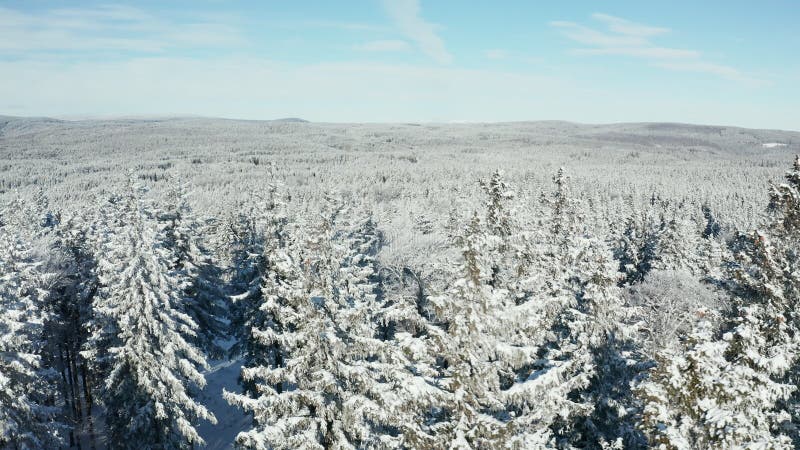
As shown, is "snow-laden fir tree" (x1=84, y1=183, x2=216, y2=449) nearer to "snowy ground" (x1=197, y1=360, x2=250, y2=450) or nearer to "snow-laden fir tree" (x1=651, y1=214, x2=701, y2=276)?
"snowy ground" (x1=197, y1=360, x2=250, y2=450)

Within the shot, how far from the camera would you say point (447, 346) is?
10867mm

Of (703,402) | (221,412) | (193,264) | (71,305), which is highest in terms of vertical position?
(703,402)

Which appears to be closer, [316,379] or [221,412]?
[316,379]

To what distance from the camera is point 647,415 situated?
1041 cm

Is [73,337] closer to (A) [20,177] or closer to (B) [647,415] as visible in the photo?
(B) [647,415]

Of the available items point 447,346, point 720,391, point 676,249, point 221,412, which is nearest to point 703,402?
point 720,391

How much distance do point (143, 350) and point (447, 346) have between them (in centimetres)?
1612

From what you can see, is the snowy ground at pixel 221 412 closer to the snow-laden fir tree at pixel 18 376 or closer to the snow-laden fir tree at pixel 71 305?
the snow-laden fir tree at pixel 71 305

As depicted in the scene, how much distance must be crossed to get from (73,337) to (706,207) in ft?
448

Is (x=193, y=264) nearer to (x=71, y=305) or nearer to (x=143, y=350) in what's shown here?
(x=71, y=305)

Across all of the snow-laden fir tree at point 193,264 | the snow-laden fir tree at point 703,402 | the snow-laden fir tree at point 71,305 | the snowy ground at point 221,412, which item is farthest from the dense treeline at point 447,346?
the snowy ground at point 221,412

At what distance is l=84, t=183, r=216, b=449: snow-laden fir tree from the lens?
2125 cm

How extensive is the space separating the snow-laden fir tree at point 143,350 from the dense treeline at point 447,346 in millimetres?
86

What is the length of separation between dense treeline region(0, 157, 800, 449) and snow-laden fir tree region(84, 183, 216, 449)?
86 millimetres
